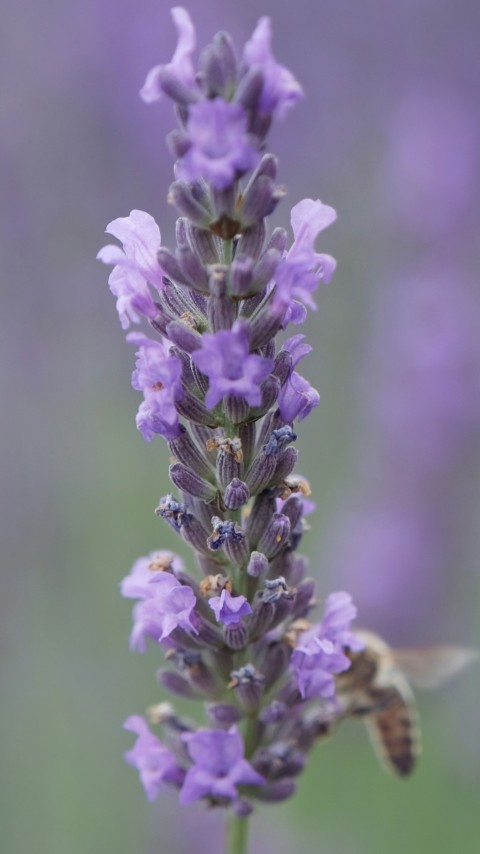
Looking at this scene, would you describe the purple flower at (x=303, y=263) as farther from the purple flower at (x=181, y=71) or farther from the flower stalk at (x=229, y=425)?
the purple flower at (x=181, y=71)

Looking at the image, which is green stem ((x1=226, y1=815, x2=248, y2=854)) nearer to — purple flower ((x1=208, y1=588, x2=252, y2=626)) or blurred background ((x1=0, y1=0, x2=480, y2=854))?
purple flower ((x1=208, y1=588, x2=252, y2=626))

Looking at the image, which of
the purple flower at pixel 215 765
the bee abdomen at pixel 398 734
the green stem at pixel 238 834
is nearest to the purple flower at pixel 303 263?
the purple flower at pixel 215 765

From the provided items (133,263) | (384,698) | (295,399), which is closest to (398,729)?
(384,698)

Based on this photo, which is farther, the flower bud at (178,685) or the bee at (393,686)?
the bee at (393,686)

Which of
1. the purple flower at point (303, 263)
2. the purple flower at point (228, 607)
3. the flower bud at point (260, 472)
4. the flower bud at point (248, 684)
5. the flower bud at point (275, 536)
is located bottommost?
the flower bud at point (248, 684)

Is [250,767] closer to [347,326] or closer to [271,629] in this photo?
[271,629]

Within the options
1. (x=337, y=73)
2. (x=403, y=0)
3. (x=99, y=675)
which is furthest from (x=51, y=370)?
(x=403, y=0)

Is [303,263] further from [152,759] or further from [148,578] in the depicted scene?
[152,759]
